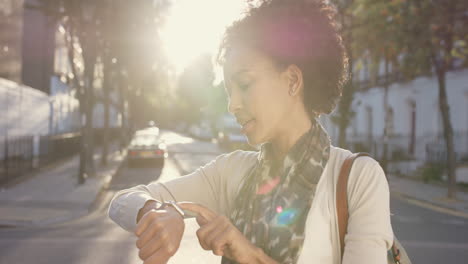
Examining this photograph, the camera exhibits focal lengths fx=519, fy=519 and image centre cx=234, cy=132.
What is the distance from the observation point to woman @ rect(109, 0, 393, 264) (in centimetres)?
151

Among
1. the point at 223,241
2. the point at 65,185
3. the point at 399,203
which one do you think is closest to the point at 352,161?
the point at 223,241

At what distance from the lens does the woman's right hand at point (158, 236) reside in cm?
129

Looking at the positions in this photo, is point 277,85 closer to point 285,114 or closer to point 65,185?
point 285,114

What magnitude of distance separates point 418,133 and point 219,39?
1055 inches

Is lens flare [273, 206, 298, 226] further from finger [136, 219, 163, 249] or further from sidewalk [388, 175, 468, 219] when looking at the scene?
sidewalk [388, 175, 468, 219]

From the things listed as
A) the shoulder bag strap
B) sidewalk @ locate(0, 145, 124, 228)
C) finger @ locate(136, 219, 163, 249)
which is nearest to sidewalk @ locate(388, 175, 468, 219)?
sidewalk @ locate(0, 145, 124, 228)

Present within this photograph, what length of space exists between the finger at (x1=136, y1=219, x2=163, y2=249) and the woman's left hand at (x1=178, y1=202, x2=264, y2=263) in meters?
0.10

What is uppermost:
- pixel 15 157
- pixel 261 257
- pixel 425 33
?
pixel 425 33

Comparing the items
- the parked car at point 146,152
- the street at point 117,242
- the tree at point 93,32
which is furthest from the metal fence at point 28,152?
the street at point 117,242

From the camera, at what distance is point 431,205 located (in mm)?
13008

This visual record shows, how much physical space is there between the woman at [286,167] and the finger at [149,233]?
66 millimetres

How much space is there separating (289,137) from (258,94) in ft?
0.62

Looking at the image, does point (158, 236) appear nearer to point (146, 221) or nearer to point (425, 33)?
point (146, 221)

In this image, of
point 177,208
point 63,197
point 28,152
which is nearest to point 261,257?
point 177,208
